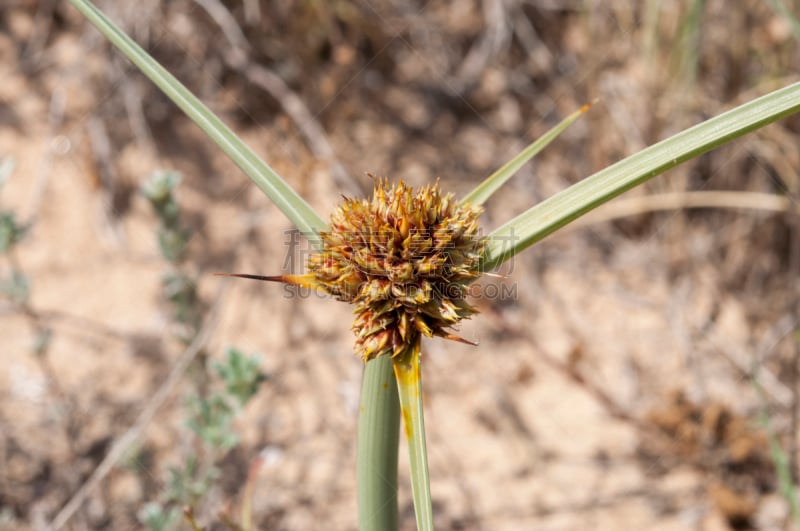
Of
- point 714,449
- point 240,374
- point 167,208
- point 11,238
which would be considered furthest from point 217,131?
point 714,449

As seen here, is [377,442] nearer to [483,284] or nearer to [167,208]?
[167,208]

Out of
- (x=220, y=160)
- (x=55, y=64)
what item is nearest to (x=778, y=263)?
(x=220, y=160)

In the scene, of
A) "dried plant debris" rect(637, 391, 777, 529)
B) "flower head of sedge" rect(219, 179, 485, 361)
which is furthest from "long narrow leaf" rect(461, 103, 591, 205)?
"dried plant debris" rect(637, 391, 777, 529)

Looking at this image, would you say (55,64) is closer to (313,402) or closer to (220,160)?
(220,160)

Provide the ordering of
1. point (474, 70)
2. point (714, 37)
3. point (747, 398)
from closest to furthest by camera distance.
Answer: point (747, 398), point (714, 37), point (474, 70)

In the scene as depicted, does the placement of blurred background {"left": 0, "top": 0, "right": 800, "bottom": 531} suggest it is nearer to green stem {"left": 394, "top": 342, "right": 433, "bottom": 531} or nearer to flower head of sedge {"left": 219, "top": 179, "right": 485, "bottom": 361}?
flower head of sedge {"left": 219, "top": 179, "right": 485, "bottom": 361}

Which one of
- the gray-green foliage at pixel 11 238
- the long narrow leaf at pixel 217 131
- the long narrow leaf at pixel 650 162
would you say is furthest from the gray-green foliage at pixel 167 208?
the long narrow leaf at pixel 650 162

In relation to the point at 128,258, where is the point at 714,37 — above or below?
above
